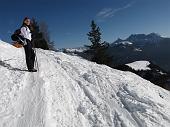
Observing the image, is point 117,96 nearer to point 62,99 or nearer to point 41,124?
point 62,99

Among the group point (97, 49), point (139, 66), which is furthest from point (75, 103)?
point (139, 66)

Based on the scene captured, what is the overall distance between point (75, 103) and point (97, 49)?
5696 centimetres

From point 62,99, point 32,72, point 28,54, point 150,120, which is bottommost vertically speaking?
point 150,120

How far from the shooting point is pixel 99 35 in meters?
70.6

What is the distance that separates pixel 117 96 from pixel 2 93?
449cm

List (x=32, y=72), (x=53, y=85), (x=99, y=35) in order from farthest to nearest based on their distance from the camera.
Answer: (x=99, y=35) < (x=32, y=72) < (x=53, y=85)

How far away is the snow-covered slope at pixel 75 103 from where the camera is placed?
341 inches

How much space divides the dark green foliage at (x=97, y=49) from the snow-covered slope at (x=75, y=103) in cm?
4914

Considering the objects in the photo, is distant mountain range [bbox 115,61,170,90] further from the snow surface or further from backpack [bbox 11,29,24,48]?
backpack [bbox 11,29,24,48]

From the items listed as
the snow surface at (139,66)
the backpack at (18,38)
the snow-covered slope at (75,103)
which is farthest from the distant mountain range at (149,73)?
the snow-covered slope at (75,103)

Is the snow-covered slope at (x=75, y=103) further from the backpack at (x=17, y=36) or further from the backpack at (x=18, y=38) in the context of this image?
the backpack at (x=17, y=36)

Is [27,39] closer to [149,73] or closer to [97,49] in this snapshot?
[97,49]

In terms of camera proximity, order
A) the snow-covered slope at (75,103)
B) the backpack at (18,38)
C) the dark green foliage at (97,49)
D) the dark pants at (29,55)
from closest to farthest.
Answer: the snow-covered slope at (75,103), the dark pants at (29,55), the backpack at (18,38), the dark green foliage at (97,49)

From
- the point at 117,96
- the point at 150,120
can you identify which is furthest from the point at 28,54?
the point at 150,120
